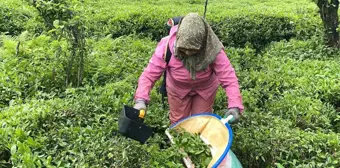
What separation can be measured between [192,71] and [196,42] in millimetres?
321

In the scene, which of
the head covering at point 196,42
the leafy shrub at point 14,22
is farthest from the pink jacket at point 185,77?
the leafy shrub at point 14,22

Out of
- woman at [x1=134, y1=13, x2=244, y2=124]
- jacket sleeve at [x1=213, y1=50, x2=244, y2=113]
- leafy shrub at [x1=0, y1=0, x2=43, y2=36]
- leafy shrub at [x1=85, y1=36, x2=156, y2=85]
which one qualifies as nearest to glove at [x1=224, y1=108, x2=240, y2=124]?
woman at [x1=134, y1=13, x2=244, y2=124]

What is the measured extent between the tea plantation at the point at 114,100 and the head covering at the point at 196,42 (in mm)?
680

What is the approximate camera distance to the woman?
2879mm

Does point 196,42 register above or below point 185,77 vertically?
above

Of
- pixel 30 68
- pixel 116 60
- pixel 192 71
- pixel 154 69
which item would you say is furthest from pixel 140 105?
pixel 116 60

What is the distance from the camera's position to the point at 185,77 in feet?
10.7

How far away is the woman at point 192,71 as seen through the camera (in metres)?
2.88

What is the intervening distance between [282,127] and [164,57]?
1.34 m

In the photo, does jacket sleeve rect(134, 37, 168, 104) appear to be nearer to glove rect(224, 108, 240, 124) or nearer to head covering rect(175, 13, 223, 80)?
head covering rect(175, 13, 223, 80)

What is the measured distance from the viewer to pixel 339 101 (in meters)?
4.55

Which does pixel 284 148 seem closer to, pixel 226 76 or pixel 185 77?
pixel 226 76

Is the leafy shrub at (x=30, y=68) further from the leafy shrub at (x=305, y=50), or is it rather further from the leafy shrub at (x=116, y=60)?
the leafy shrub at (x=305, y=50)

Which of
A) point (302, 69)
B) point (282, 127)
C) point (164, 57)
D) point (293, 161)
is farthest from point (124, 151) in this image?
point (302, 69)
